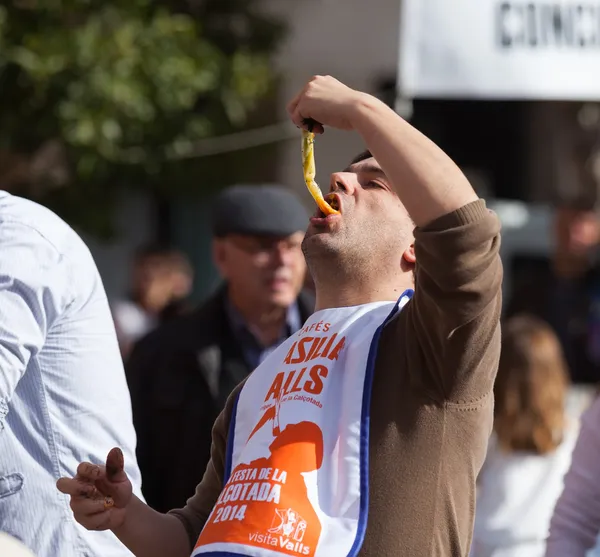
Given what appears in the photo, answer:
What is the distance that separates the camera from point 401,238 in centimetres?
257

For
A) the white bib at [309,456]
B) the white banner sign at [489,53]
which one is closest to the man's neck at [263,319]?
the white banner sign at [489,53]

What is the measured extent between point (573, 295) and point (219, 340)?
333 centimetres

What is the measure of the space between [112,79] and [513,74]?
345 cm

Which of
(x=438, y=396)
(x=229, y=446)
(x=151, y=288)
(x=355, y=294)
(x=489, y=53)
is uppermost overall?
(x=489, y=53)

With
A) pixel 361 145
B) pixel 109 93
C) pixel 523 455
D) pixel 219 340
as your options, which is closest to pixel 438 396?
pixel 523 455

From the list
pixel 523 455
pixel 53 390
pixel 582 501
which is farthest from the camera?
pixel 523 455

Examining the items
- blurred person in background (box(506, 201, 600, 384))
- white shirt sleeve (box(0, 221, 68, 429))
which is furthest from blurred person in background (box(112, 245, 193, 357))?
white shirt sleeve (box(0, 221, 68, 429))

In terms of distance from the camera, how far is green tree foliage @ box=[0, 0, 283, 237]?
809cm

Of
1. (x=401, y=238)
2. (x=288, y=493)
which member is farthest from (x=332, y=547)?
(x=401, y=238)

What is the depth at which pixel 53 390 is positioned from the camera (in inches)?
109

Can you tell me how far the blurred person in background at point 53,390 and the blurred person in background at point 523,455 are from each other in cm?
184

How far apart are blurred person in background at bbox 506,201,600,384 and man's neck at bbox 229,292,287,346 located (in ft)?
9.58

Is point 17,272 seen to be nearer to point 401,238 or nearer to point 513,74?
point 401,238

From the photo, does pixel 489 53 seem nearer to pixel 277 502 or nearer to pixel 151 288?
pixel 151 288
